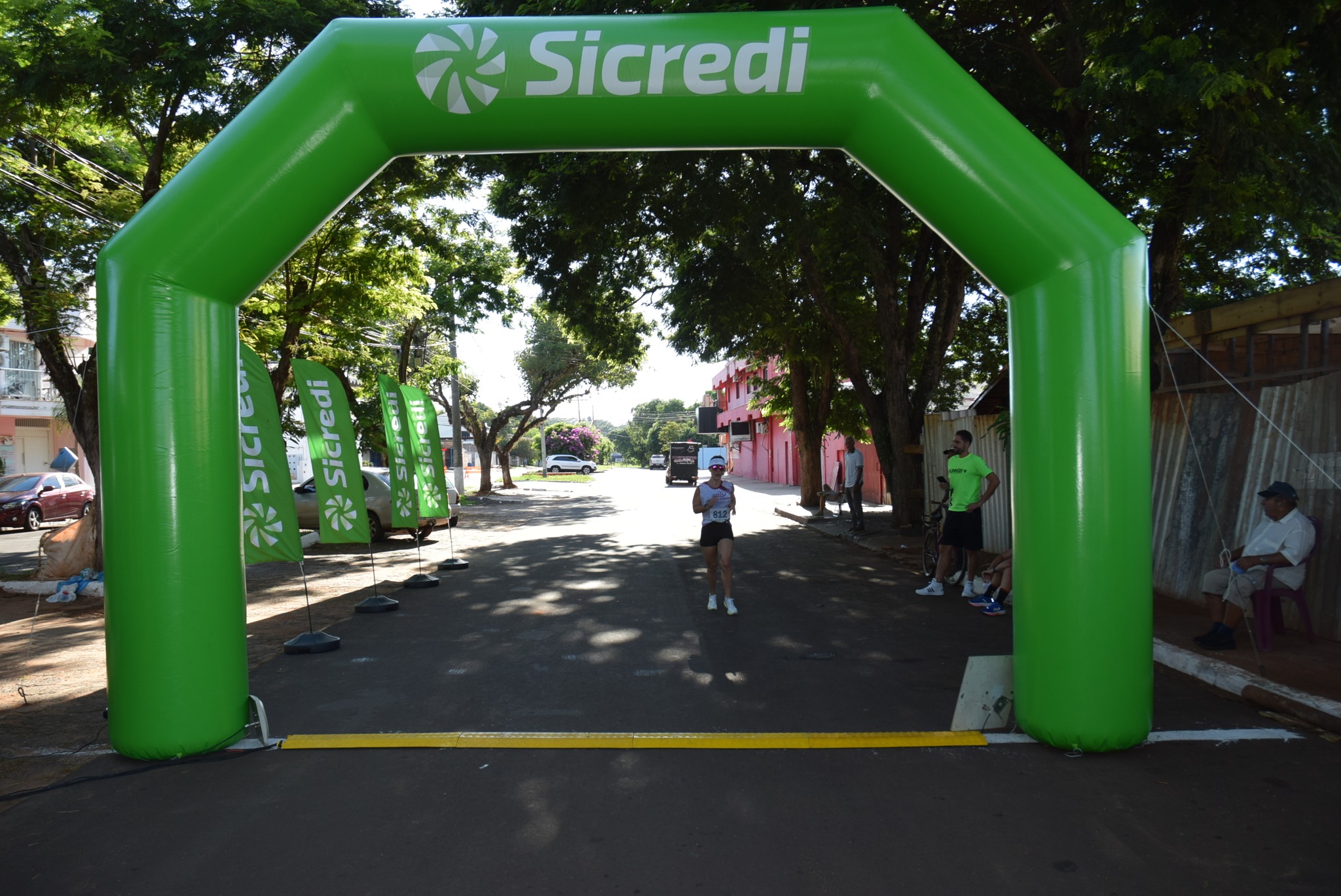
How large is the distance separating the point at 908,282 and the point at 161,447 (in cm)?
1545

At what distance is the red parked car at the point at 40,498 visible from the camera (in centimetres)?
2184

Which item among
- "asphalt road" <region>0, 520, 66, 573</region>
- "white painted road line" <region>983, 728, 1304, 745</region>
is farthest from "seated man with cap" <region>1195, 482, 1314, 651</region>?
"asphalt road" <region>0, 520, 66, 573</region>

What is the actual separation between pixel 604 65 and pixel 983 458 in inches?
452

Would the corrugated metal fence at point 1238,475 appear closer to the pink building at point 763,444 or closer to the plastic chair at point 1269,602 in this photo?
the plastic chair at point 1269,602

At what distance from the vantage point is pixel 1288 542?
6.49 meters

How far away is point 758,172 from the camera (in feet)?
39.3

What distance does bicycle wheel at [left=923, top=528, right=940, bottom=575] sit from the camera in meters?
11.7

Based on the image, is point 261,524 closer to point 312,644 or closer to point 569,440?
point 312,644

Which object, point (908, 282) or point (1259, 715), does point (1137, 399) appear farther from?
point (908, 282)

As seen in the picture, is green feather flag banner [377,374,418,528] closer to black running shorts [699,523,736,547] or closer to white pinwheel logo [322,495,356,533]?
white pinwheel logo [322,495,356,533]

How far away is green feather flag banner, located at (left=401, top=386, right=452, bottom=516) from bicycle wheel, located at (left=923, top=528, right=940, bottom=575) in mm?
6600

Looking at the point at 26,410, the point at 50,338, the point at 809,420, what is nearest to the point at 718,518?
the point at 50,338

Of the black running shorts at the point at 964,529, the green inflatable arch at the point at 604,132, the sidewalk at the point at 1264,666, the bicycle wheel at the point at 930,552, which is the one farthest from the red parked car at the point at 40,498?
the sidewalk at the point at 1264,666

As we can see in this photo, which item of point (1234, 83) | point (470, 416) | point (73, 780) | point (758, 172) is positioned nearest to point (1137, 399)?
point (1234, 83)
